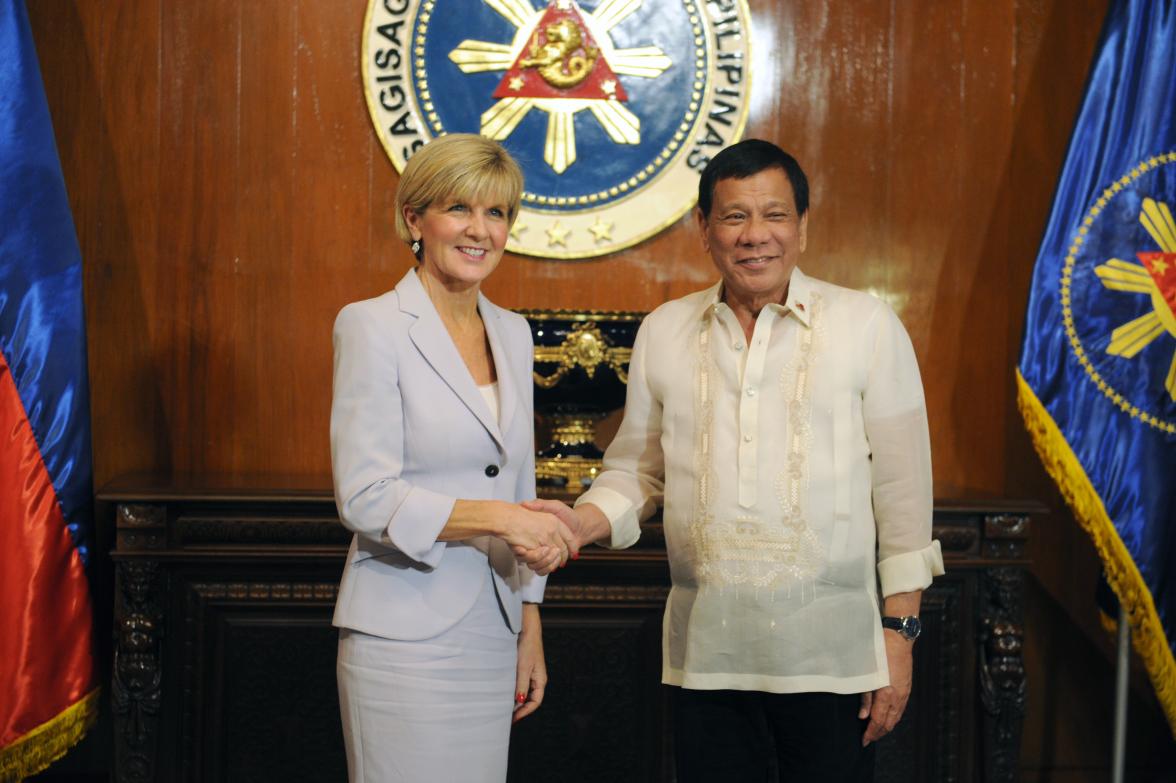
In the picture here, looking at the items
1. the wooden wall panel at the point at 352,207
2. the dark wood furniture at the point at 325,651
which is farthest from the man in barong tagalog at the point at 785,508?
the wooden wall panel at the point at 352,207

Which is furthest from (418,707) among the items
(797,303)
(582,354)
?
(582,354)

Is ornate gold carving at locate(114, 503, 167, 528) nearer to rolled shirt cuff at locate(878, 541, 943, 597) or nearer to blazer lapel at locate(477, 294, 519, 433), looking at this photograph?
blazer lapel at locate(477, 294, 519, 433)

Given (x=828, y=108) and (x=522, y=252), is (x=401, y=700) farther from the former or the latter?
(x=828, y=108)

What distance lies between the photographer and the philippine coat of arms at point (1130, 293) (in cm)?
280

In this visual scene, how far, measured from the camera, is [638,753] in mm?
2693

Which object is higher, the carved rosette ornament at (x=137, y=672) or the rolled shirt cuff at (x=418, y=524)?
the rolled shirt cuff at (x=418, y=524)

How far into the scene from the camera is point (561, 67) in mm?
3166

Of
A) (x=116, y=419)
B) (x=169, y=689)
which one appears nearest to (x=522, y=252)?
(x=116, y=419)

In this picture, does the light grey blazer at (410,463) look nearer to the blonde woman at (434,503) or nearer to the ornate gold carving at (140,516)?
the blonde woman at (434,503)

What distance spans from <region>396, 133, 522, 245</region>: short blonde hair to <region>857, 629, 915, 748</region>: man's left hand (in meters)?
0.89

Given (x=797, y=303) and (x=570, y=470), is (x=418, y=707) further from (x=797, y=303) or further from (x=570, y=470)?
(x=570, y=470)

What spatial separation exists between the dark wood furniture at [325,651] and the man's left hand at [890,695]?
89cm

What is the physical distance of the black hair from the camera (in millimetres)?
1803

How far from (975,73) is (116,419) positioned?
2.48m
